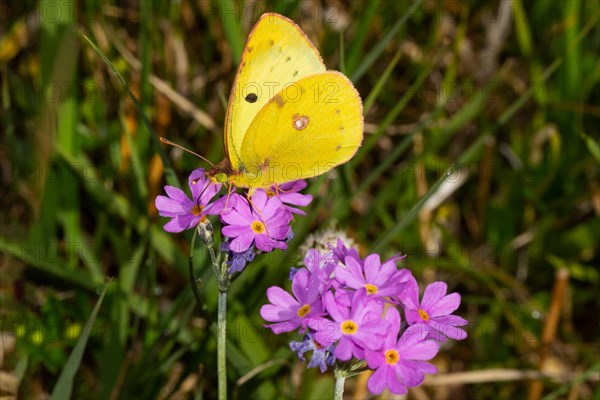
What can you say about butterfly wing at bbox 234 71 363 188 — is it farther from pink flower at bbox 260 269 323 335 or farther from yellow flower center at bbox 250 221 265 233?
pink flower at bbox 260 269 323 335

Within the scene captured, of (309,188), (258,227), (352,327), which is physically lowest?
(352,327)

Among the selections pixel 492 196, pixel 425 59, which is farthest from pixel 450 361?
pixel 425 59

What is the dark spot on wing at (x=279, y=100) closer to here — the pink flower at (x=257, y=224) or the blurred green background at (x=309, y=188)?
the blurred green background at (x=309, y=188)

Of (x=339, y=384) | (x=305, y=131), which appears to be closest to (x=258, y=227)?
(x=339, y=384)

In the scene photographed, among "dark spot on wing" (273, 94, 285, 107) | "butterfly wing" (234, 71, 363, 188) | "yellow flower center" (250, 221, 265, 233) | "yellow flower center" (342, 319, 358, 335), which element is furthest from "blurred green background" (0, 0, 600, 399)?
"yellow flower center" (342, 319, 358, 335)

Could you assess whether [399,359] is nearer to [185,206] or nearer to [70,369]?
[185,206]

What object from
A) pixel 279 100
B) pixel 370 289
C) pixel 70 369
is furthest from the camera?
pixel 279 100

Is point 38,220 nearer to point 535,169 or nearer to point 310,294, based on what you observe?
point 310,294

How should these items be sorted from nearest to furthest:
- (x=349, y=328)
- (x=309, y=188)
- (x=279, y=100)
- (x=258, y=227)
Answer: (x=349, y=328) → (x=258, y=227) → (x=279, y=100) → (x=309, y=188)

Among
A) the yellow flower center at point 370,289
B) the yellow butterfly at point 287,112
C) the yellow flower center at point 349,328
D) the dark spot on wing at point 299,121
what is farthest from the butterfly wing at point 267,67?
the yellow flower center at point 349,328
